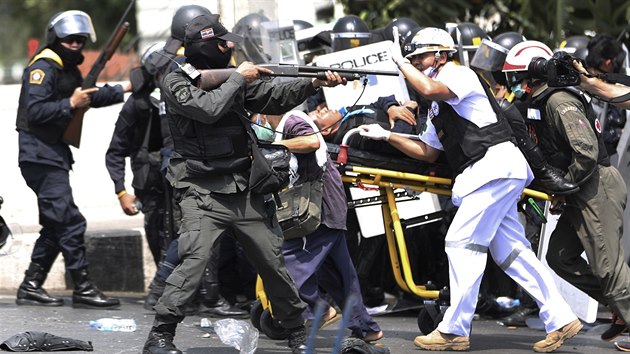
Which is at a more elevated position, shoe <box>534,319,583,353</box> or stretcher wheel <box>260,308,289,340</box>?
stretcher wheel <box>260,308,289,340</box>

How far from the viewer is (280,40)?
30.9 ft

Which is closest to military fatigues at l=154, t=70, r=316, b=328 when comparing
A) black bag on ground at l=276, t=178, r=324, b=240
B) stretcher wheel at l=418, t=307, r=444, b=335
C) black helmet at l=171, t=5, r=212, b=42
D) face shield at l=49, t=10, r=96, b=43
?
black bag on ground at l=276, t=178, r=324, b=240

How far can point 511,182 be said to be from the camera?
7266mm

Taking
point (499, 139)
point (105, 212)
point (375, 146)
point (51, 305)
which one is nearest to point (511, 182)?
point (499, 139)

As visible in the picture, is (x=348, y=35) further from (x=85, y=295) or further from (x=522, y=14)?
(x=522, y=14)

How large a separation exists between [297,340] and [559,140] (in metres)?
1.96

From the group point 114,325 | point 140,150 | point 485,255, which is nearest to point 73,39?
point 140,150

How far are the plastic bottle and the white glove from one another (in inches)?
72.7

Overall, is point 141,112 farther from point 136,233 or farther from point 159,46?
point 136,233

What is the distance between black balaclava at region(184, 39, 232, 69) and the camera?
6770 mm

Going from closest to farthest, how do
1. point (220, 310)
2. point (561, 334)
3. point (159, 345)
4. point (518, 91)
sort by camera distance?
point (159, 345) → point (561, 334) → point (518, 91) → point (220, 310)

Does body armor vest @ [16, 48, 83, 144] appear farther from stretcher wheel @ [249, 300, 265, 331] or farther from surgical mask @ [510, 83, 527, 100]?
surgical mask @ [510, 83, 527, 100]

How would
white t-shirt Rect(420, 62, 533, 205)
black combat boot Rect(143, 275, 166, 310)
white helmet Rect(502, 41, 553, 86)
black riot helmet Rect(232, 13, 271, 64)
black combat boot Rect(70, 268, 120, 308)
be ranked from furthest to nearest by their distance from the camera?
black riot helmet Rect(232, 13, 271, 64) → black combat boot Rect(70, 268, 120, 308) → black combat boot Rect(143, 275, 166, 310) → white helmet Rect(502, 41, 553, 86) → white t-shirt Rect(420, 62, 533, 205)

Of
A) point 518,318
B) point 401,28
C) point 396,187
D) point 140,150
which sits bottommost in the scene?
point 518,318
